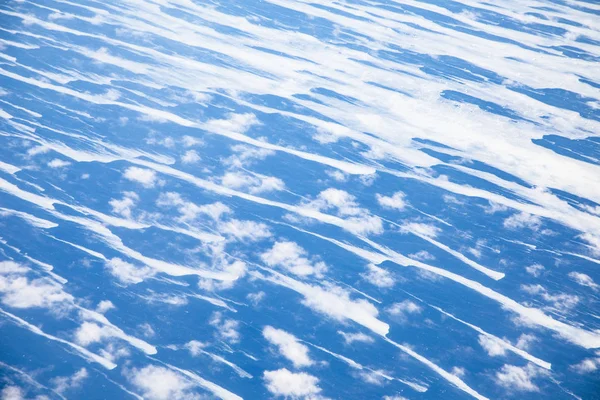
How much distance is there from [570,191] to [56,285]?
4391 millimetres

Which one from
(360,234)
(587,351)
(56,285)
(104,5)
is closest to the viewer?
(587,351)

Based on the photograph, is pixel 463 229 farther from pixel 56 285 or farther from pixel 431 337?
pixel 56 285

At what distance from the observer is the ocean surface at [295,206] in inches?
109

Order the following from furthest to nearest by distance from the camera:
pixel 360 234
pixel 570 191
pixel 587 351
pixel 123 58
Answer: pixel 123 58, pixel 570 191, pixel 360 234, pixel 587 351

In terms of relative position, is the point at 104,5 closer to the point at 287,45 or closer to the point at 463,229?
the point at 287,45

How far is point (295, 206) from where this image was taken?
3656mm

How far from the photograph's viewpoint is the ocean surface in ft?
9.06

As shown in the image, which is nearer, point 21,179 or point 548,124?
point 21,179

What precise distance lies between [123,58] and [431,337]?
4.56 meters

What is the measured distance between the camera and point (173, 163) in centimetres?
389

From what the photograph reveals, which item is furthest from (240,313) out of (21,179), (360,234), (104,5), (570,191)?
(104,5)

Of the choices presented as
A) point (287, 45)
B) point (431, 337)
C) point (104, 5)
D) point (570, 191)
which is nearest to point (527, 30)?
point (570, 191)

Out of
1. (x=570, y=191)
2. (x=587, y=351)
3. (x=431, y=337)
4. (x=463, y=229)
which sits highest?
(x=570, y=191)

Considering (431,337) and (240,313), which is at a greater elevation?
(431,337)
